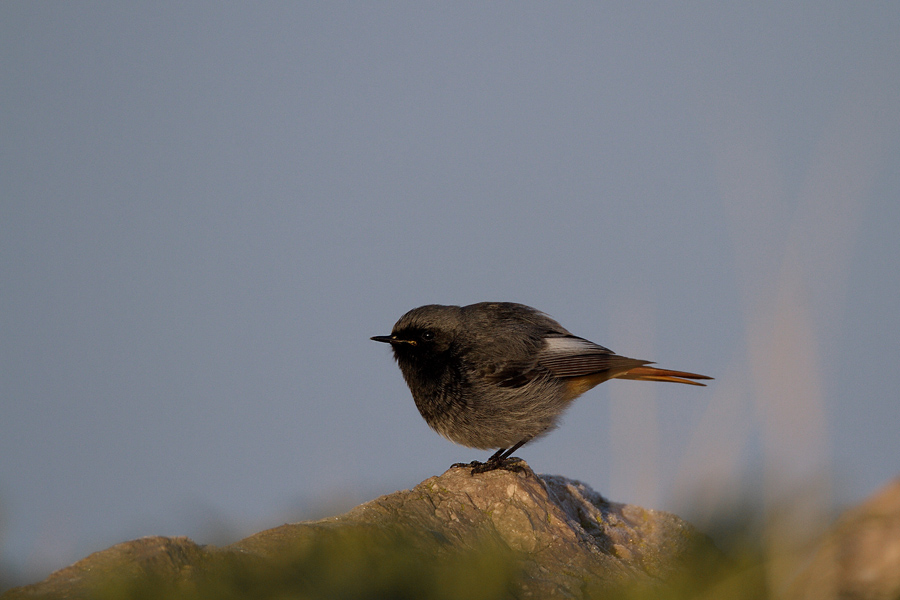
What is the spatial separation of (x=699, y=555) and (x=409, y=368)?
90.4 inches

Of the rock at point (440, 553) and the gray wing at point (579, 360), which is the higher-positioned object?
the gray wing at point (579, 360)

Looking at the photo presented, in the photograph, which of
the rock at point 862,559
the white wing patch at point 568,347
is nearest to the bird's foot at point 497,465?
the white wing patch at point 568,347

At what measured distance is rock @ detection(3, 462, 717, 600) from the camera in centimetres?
305

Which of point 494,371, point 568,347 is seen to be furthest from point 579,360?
point 494,371

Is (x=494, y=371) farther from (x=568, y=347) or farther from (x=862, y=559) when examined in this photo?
(x=862, y=559)

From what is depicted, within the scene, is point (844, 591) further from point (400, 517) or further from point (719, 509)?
point (719, 509)

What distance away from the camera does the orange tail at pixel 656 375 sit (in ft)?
18.6

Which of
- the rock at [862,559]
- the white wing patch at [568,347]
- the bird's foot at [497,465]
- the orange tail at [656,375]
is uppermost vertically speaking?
the white wing patch at [568,347]

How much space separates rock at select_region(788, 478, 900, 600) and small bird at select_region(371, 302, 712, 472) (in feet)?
9.43

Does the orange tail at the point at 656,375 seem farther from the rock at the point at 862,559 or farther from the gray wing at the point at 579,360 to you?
the rock at the point at 862,559

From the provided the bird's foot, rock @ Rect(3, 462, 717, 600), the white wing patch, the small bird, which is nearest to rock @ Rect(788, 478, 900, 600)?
rock @ Rect(3, 462, 717, 600)

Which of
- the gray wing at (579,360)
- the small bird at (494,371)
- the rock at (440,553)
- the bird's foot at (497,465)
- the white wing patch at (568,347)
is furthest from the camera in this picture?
the white wing patch at (568,347)

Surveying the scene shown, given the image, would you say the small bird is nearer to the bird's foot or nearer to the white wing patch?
the white wing patch

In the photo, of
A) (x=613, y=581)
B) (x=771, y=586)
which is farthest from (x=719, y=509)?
(x=771, y=586)
